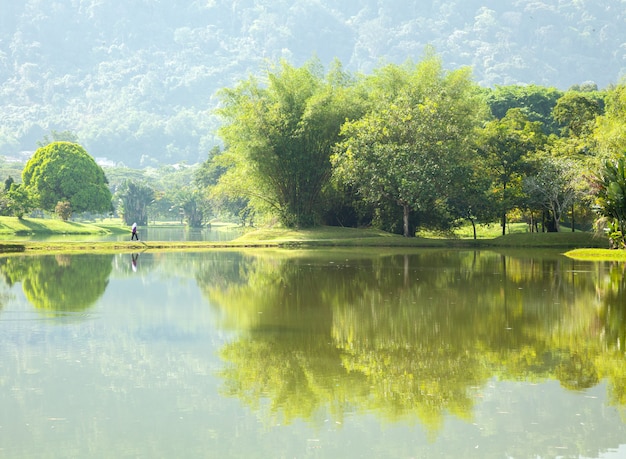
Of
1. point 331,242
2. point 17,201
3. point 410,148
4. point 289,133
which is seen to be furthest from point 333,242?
point 17,201

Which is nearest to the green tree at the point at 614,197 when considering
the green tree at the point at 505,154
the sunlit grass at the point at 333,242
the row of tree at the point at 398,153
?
the sunlit grass at the point at 333,242

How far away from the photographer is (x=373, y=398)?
381 inches

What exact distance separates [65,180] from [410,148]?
51.3 meters

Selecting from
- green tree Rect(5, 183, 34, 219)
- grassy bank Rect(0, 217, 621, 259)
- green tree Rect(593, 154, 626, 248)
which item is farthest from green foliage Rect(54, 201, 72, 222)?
green tree Rect(593, 154, 626, 248)

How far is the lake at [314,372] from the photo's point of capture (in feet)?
26.9

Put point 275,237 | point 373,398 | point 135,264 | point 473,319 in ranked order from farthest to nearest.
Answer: point 275,237 → point 135,264 → point 473,319 → point 373,398

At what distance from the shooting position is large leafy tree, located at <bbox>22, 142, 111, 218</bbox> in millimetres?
87938

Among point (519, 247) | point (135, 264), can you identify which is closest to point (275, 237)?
point (519, 247)

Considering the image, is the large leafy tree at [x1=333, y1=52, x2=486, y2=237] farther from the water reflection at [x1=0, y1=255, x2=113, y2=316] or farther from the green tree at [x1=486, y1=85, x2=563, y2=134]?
the green tree at [x1=486, y1=85, x2=563, y2=134]

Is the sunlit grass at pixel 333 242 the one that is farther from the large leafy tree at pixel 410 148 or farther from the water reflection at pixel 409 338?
the water reflection at pixel 409 338

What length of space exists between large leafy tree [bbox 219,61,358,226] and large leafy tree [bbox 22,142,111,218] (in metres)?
37.4

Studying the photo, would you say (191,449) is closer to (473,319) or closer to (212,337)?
(212,337)

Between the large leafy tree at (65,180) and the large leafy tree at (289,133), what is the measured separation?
37.4 metres

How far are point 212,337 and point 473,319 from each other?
16.6 feet
